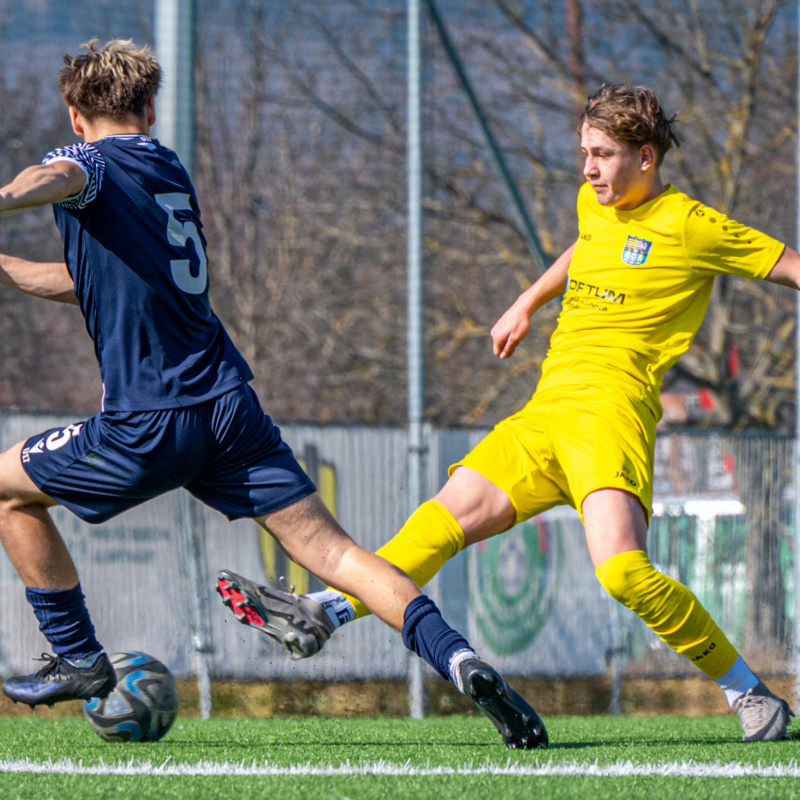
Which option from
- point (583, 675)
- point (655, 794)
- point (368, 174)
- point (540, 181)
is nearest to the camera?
point (655, 794)

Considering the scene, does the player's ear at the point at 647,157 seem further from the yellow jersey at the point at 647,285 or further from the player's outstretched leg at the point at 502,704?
the player's outstretched leg at the point at 502,704

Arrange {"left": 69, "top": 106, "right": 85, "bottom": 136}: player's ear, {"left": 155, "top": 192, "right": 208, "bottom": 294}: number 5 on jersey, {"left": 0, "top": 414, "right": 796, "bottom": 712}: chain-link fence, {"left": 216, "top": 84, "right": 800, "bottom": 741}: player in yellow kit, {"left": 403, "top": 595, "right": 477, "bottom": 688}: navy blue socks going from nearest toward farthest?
{"left": 403, "top": 595, "right": 477, "bottom": 688}: navy blue socks → {"left": 155, "top": 192, "right": 208, "bottom": 294}: number 5 on jersey → {"left": 69, "top": 106, "right": 85, "bottom": 136}: player's ear → {"left": 216, "top": 84, "right": 800, "bottom": 741}: player in yellow kit → {"left": 0, "top": 414, "right": 796, "bottom": 712}: chain-link fence

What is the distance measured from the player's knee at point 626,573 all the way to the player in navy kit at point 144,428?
60 cm

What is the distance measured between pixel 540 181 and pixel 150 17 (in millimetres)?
5534

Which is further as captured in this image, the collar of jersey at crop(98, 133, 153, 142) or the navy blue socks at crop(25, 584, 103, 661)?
the navy blue socks at crop(25, 584, 103, 661)

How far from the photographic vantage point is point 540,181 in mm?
11242

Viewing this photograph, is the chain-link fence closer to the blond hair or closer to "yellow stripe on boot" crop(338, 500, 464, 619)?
"yellow stripe on boot" crop(338, 500, 464, 619)

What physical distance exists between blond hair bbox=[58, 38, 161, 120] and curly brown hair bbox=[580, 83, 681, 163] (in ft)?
5.04

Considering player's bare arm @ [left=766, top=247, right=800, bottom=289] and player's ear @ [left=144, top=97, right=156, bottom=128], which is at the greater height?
player's ear @ [left=144, top=97, right=156, bottom=128]

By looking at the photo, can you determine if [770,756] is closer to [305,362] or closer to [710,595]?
[710,595]

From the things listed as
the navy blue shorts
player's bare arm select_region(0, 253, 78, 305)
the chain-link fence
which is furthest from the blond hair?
the chain-link fence

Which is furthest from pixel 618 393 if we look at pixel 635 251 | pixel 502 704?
→ pixel 502 704

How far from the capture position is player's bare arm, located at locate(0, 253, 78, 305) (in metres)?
4.17

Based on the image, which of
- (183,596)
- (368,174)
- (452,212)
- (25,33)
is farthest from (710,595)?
(25,33)
